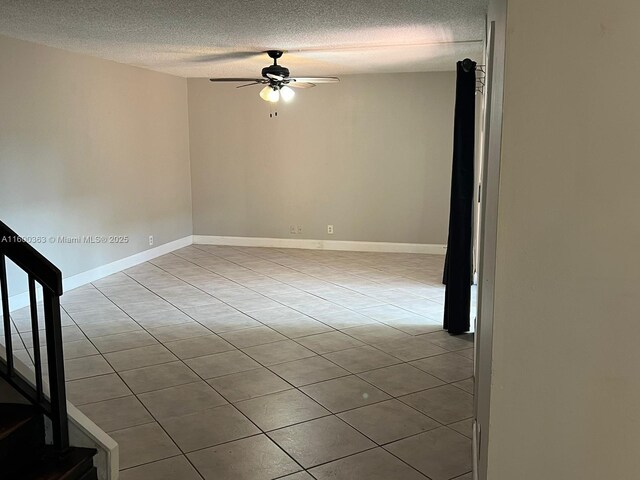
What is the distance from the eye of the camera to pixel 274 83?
624 cm

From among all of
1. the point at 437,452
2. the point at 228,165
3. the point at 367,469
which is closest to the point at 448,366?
the point at 437,452

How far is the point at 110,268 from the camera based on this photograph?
7.02m

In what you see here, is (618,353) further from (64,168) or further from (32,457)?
(64,168)

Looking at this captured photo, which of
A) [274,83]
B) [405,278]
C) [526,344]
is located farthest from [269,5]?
[405,278]

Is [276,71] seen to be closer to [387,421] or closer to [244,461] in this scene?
[387,421]

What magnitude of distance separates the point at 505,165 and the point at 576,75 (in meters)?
0.23

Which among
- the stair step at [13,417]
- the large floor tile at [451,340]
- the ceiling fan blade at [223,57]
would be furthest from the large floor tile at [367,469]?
the ceiling fan blade at [223,57]

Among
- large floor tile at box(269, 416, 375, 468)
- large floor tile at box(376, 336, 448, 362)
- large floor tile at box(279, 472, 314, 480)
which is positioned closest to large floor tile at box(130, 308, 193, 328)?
large floor tile at box(376, 336, 448, 362)

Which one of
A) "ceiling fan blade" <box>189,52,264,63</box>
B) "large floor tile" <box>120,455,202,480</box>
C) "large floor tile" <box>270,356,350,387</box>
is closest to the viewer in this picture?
"large floor tile" <box>120,455,202,480</box>

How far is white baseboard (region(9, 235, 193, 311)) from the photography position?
5.52m

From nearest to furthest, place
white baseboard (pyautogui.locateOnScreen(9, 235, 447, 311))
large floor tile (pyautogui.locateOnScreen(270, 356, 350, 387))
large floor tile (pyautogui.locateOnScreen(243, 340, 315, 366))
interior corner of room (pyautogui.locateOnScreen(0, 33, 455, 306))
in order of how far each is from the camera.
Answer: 1. large floor tile (pyautogui.locateOnScreen(270, 356, 350, 387))
2. large floor tile (pyautogui.locateOnScreen(243, 340, 315, 366))
3. interior corner of room (pyautogui.locateOnScreen(0, 33, 455, 306))
4. white baseboard (pyautogui.locateOnScreen(9, 235, 447, 311))

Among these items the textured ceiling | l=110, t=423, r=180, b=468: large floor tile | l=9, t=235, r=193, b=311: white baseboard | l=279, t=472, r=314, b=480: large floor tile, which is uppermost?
the textured ceiling

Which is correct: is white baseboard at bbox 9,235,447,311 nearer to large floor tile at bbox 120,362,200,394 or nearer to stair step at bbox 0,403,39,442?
large floor tile at bbox 120,362,200,394

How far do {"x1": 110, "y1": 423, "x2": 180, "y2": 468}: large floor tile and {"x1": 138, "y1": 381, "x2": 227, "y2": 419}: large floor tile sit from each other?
0.18 m
